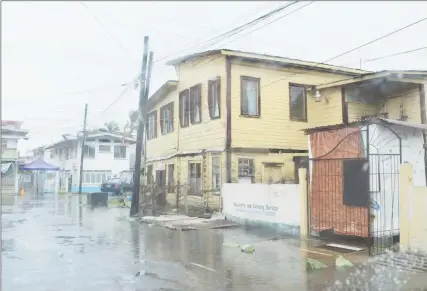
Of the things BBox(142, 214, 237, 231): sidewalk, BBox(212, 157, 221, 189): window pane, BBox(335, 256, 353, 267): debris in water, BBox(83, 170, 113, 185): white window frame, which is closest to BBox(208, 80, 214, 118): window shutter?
BBox(212, 157, 221, 189): window pane

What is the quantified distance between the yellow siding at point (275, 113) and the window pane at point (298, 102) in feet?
0.84

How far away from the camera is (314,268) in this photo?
7.19 metres

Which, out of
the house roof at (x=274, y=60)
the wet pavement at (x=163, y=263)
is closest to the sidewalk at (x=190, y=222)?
the wet pavement at (x=163, y=263)

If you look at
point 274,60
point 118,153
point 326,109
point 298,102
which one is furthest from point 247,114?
point 118,153

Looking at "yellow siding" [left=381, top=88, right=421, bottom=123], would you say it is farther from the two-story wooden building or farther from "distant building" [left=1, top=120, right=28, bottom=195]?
"distant building" [left=1, top=120, right=28, bottom=195]

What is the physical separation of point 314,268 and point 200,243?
3.60m

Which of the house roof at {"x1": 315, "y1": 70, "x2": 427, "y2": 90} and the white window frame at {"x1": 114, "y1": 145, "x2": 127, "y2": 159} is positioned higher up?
the house roof at {"x1": 315, "y1": 70, "x2": 427, "y2": 90}

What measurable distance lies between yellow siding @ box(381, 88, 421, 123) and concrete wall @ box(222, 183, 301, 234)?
24.1 feet

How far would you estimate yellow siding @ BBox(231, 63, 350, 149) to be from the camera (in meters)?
16.1

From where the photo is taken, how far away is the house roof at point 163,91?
19859 mm

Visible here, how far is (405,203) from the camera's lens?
834 cm

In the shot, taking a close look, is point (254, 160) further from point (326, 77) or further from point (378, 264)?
point (378, 264)

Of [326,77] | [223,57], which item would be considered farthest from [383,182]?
[326,77]

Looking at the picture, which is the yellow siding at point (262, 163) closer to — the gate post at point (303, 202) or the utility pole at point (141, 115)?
the utility pole at point (141, 115)
